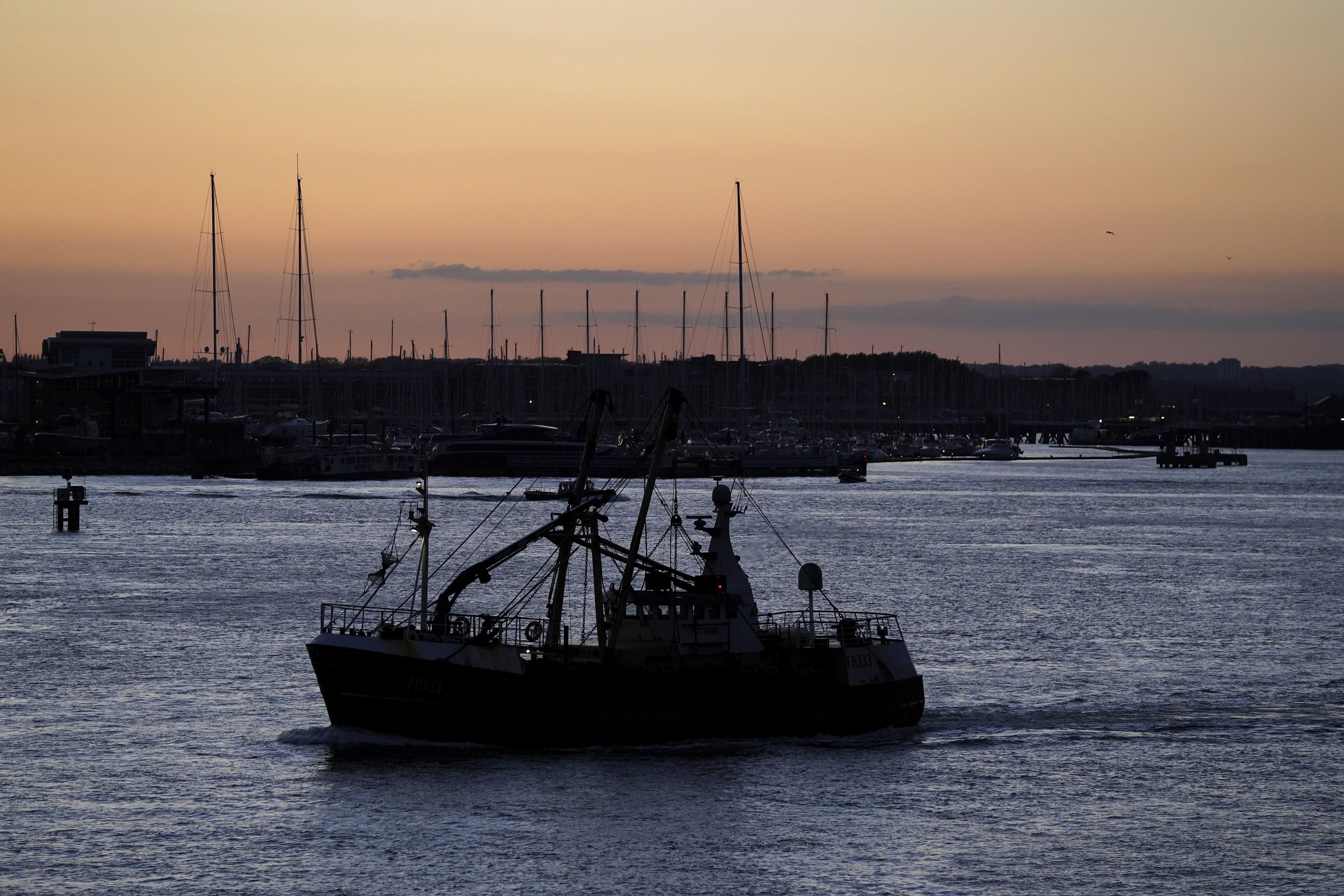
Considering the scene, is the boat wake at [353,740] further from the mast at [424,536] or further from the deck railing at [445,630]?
the mast at [424,536]

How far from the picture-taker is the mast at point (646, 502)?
38.1 m

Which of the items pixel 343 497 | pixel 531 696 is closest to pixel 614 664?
pixel 531 696

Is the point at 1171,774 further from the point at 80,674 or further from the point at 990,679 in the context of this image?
the point at 80,674

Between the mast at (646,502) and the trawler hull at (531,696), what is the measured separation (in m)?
1.20

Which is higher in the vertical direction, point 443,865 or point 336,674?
point 336,674

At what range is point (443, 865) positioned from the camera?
30984 mm

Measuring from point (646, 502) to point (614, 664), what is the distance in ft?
13.6

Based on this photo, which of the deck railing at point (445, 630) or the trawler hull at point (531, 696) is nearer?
the deck railing at point (445, 630)

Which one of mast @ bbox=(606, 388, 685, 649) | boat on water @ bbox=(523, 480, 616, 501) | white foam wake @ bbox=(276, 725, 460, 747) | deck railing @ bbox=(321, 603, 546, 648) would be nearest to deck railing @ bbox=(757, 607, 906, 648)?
mast @ bbox=(606, 388, 685, 649)

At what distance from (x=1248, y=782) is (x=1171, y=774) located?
1.89 m

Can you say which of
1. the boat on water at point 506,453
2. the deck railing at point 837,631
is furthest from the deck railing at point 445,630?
the boat on water at point 506,453

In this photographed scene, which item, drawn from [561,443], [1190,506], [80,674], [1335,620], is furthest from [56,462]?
[1335,620]

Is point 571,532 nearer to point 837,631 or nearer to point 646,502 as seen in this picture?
point 646,502

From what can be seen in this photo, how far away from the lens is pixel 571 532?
3806 cm
